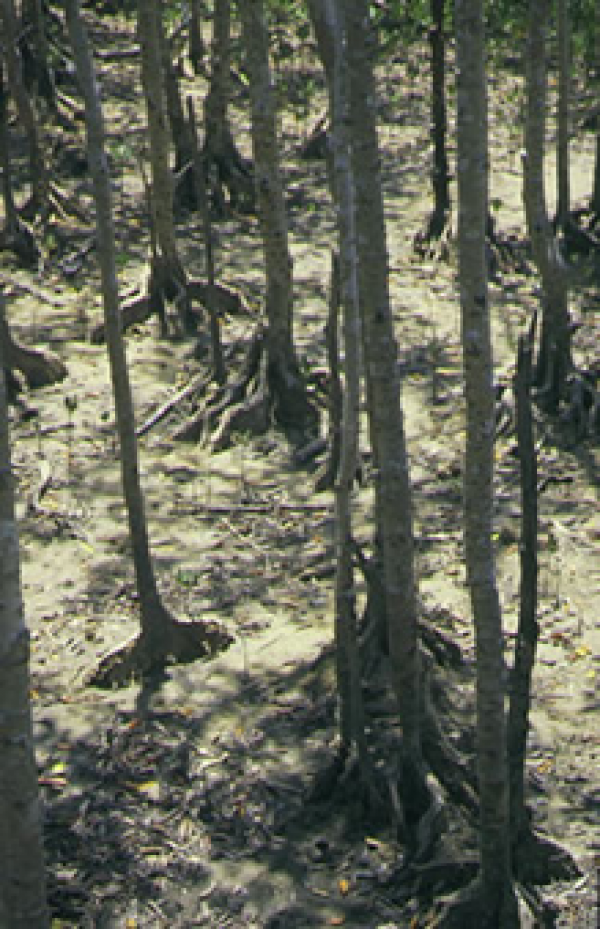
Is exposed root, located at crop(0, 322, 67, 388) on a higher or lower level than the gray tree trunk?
lower

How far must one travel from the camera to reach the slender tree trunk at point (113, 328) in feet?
25.0

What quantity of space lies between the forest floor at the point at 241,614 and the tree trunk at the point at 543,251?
1.91ft

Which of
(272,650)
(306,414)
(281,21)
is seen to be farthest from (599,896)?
(281,21)

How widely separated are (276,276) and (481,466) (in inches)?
265

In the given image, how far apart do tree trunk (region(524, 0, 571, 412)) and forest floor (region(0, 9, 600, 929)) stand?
0.58m

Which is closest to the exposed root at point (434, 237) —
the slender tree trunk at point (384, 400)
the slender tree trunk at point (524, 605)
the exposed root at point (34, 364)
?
the exposed root at point (34, 364)

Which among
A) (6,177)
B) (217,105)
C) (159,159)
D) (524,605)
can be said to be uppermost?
(217,105)

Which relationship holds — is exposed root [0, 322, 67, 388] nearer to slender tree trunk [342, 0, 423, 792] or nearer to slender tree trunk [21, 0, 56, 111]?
slender tree trunk [342, 0, 423, 792]

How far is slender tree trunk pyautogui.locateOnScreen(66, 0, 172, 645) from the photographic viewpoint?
7613 mm

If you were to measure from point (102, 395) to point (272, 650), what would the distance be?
4715mm

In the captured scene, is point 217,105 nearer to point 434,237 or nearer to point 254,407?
point 434,237

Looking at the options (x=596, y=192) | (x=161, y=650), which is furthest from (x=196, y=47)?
(x=161, y=650)

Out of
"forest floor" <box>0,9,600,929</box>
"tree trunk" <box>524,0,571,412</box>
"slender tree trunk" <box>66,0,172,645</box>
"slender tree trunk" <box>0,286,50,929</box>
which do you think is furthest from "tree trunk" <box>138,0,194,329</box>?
"slender tree trunk" <box>0,286,50,929</box>

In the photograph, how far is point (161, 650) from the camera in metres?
8.62
